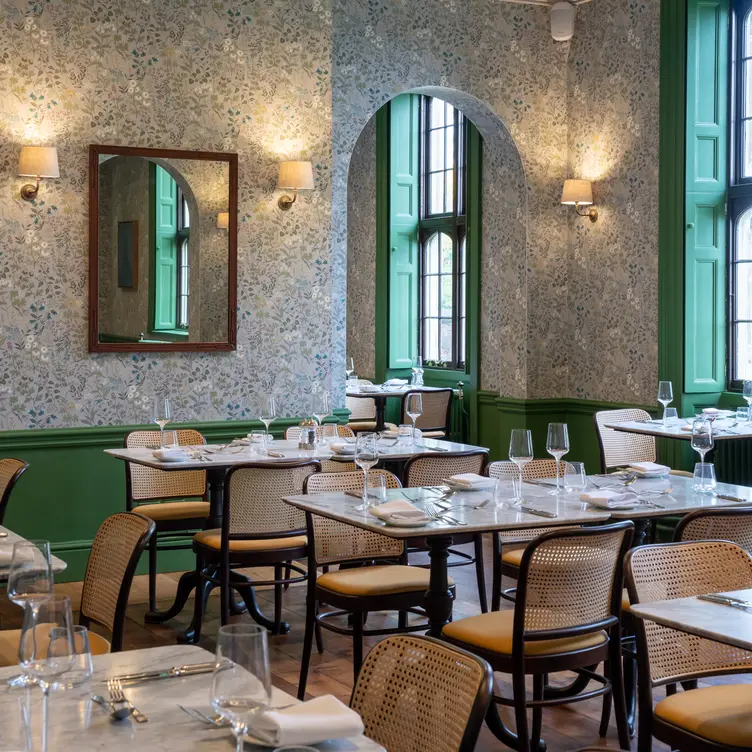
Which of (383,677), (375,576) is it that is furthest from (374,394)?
(383,677)

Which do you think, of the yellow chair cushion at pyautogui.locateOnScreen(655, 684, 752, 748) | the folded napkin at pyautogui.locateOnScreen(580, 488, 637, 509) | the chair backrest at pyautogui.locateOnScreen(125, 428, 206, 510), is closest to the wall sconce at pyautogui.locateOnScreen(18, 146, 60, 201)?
the chair backrest at pyautogui.locateOnScreen(125, 428, 206, 510)

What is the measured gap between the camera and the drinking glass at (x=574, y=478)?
14.8 feet

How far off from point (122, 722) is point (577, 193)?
6707 millimetres

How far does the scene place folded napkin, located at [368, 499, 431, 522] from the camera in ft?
12.6

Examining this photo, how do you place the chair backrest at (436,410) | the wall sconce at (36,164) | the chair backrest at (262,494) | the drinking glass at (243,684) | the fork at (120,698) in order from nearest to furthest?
1. the drinking glass at (243,684)
2. the fork at (120,698)
3. the chair backrest at (262,494)
4. the wall sconce at (36,164)
5. the chair backrest at (436,410)

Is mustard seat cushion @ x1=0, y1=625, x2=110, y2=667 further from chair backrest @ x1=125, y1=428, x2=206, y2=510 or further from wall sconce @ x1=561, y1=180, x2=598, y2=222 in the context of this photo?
wall sconce @ x1=561, y1=180, x2=598, y2=222

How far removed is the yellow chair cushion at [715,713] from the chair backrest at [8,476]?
259 centimetres

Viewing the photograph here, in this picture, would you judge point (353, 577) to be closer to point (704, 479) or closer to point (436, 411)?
point (704, 479)

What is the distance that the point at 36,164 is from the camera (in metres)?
6.35

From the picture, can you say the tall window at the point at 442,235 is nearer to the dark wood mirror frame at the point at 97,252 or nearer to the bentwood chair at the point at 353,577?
the dark wood mirror frame at the point at 97,252

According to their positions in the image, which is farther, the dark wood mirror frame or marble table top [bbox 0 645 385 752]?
the dark wood mirror frame

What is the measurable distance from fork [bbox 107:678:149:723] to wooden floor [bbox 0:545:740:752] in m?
2.02

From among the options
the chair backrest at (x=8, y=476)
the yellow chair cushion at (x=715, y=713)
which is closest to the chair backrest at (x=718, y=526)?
the yellow chair cushion at (x=715, y=713)

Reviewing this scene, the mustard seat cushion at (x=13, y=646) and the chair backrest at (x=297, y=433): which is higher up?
the chair backrest at (x=297, y=433)
